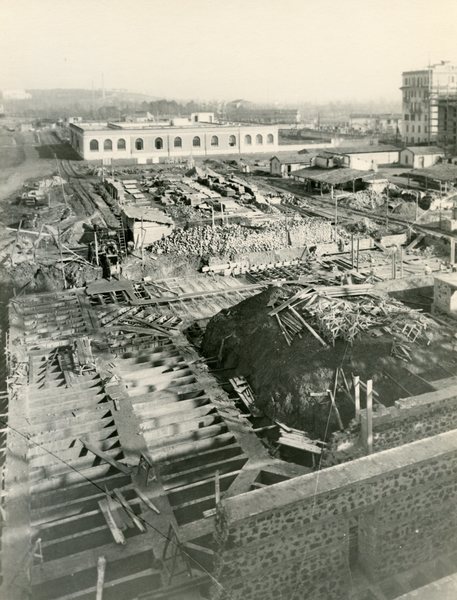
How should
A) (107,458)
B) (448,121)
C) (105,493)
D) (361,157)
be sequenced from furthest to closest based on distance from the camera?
(448,121), (361,157), (107,458), (105,493)

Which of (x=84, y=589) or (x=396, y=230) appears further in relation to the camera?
(x=396, y=230)

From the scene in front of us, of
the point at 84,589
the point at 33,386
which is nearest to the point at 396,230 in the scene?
the point at 33,386

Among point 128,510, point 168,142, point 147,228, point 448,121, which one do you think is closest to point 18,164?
point 168,142

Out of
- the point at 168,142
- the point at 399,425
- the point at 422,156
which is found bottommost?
the point at 399,425

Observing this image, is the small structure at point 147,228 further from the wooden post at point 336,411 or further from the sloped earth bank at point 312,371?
the wooden post at point 336,411

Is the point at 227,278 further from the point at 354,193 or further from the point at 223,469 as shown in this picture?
the point at 354,193

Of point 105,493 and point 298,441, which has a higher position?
point 298,441

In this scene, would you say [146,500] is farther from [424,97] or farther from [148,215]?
[424,97]
